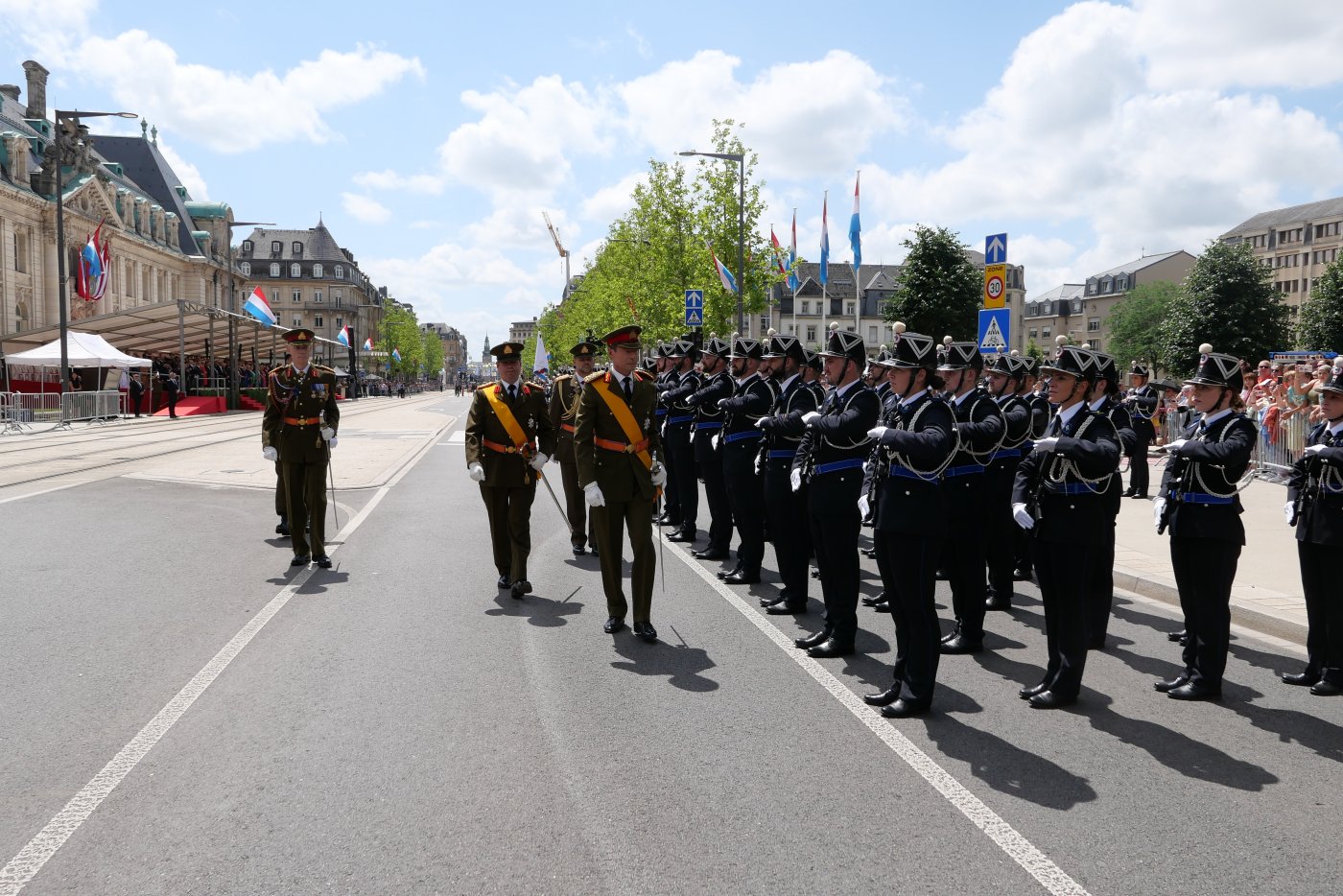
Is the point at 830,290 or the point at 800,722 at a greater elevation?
the point at 830,290

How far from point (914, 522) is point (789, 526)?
2.37 metres

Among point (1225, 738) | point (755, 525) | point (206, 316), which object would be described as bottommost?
point (1225, 738)

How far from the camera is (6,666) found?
605 cm

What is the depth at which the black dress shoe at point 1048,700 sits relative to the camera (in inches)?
222

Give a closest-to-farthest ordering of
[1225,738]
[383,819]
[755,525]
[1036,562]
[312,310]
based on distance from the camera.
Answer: [383,819] < [1225,738] < [1036,562] < [755,525] < [312,310]

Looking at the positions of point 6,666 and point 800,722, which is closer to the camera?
point 800,722

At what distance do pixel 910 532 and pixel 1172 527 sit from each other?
5.98ft

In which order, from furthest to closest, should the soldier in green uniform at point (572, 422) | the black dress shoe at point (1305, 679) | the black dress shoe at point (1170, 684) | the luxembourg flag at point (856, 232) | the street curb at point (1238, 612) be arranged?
the luxembourg flag at point (856, 232) < the soldier in green uniform at point (572, 422) < the street curb at point (1238, 612) < the black dress shoe at point (1305, 679) < the black dress shoe at point (1170, 684)

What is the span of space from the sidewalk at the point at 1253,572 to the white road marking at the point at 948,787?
3.68 m

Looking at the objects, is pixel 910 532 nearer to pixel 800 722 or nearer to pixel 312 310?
pixel 800 722

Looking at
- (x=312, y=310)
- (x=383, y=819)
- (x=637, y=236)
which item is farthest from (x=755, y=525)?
(x=312, y=310)

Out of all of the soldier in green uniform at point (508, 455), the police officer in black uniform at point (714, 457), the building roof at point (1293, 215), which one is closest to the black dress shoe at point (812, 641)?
the soldier in green uniform at point (508, 455)

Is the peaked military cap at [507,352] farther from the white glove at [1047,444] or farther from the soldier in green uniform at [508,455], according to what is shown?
the white glove at [1047,444]

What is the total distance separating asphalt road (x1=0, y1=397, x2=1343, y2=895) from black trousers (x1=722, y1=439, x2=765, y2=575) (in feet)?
3.18
